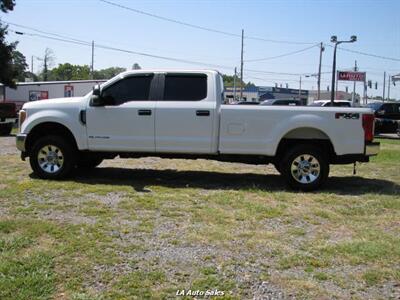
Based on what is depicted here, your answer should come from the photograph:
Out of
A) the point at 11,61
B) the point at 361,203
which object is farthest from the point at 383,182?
the point at 11,61

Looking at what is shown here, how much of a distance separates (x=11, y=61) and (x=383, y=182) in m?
27.2

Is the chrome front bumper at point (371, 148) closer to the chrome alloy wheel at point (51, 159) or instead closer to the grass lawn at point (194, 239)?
the grass lawn at point (194, 239)

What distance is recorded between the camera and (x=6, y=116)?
20.7 m

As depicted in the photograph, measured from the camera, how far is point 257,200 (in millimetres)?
7273

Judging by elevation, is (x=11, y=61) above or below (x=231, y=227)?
above

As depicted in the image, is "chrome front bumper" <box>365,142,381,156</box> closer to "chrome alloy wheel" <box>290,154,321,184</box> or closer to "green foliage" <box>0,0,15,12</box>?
"chrome alloy wheel" <box>290,154,321,184</box>

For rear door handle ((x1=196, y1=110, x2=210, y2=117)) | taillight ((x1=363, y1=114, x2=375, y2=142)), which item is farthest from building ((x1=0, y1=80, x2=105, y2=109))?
taillight ((x1=363, y1=114, x2=375, y2=142))

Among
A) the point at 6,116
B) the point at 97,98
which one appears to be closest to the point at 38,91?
the point at 6,116

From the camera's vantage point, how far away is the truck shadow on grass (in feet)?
27.5

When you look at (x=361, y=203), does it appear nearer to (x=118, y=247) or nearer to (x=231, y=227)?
(x=231, y=227)

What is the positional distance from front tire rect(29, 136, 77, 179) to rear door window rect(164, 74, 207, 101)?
1.96 meters

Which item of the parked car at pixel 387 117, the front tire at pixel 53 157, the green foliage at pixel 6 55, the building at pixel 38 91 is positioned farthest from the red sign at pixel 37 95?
the front tire at pixel 53 157

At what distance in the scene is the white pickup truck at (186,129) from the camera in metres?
8.14

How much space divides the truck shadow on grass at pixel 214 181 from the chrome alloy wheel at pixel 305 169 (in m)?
0.25
